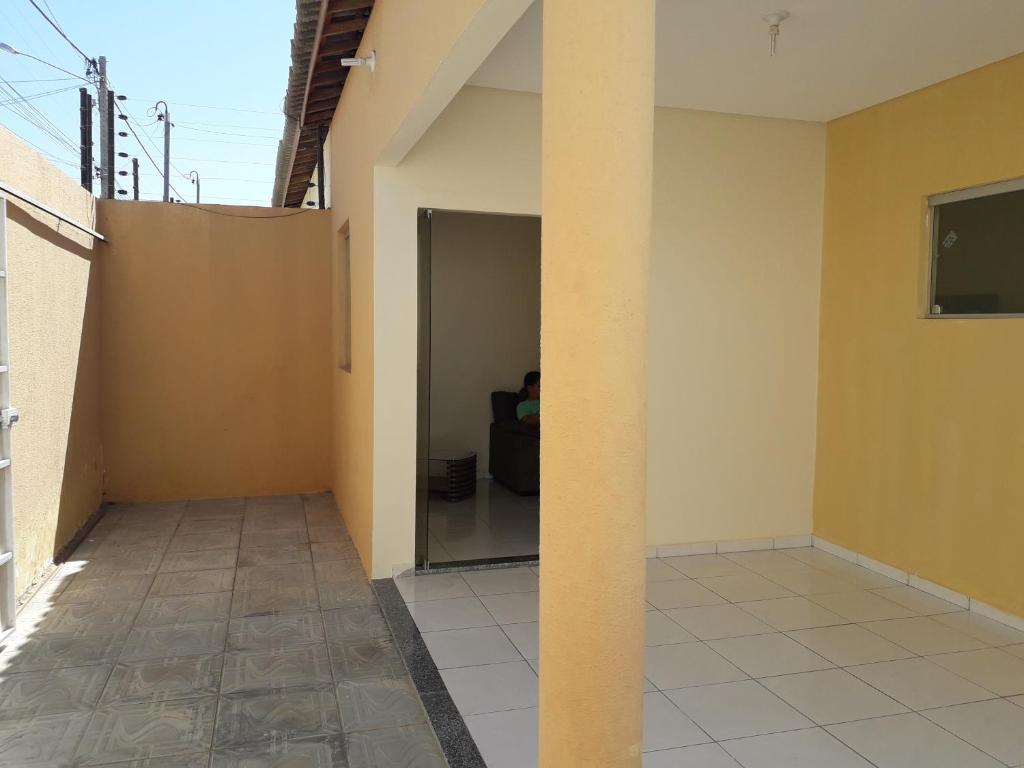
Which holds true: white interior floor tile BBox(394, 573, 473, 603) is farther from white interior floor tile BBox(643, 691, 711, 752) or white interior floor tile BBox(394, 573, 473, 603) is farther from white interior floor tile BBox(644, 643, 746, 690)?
white interior floor tile BBox(643, 691, 711, 752)

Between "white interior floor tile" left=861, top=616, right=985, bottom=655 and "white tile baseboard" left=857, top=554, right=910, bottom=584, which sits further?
"white tile baseboard" left=857, top=554, right=910, bottom=584

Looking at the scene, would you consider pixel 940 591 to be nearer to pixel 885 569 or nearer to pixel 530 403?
pixel 885 569

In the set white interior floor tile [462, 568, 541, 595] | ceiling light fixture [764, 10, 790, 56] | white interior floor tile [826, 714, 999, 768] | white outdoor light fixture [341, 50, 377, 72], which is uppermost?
white outdoor light fixture [341, 50, 377, 72]

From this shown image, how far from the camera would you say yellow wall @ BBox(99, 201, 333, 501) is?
6.50 metres

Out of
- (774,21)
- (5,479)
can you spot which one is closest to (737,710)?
(774,21)

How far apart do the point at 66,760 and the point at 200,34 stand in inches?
543

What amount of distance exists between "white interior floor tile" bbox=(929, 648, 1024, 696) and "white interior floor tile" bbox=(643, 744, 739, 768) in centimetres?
131

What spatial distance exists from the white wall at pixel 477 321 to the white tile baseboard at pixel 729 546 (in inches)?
110

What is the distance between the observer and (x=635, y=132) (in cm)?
162

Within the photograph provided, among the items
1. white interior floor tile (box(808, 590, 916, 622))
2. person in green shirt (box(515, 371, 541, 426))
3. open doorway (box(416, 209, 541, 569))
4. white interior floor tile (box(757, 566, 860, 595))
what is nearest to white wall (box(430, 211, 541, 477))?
open doorway (box(416, 209, 541, 569))

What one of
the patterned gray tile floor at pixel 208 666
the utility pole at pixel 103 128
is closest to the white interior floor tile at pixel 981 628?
the patterned gray tile floor at pixel 208 666

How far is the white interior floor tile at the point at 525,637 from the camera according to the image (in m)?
3.59

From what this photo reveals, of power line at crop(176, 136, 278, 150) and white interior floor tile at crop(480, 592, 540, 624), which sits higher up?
power line at crop(176, 136, 278, 150)

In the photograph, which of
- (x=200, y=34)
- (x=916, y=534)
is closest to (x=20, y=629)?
(x=916, y=534)
